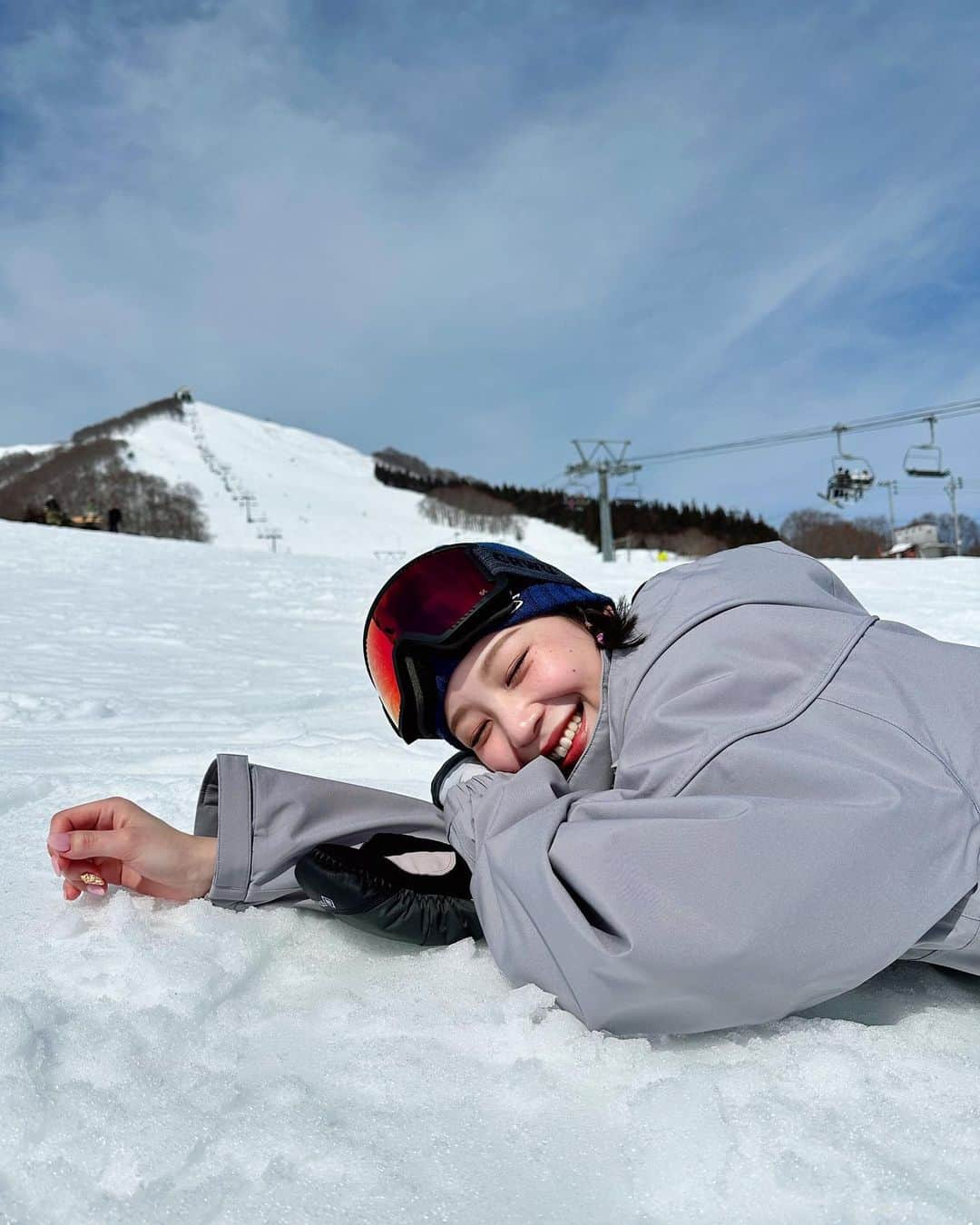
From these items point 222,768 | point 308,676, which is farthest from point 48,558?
point 222,768

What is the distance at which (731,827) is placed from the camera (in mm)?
946

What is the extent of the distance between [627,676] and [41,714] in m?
2.32

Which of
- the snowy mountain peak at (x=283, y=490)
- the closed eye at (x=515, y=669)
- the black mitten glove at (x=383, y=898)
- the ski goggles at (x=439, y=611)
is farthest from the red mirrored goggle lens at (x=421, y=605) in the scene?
the snowy mountain peak at (x=283, y=490)

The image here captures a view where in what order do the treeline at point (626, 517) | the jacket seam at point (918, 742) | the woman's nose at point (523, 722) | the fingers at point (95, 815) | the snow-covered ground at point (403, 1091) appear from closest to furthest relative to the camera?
the snow-covered ground at point (403, 1091), the jacket seam at point (918, 742), the fingers at point (95, 815), the woman's nose at point (523, 722), the treeline at point (626, 517)

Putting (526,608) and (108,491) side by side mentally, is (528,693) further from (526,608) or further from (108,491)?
(108,491)

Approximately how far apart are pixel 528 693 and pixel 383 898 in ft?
1.35

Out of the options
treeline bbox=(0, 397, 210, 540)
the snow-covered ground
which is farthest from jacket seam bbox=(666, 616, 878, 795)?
treeline bbox=(0, 397, 210, 540)

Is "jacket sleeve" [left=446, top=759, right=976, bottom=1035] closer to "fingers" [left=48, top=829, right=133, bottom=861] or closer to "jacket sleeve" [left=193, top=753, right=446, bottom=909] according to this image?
"jacket sleeve" [left=193, top=753, right=446, bottom=909]

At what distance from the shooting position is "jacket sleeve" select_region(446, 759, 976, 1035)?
2.94 ft

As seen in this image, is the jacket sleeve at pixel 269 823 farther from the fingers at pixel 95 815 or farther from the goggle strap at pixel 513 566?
the goggle strap at pixel 513 566

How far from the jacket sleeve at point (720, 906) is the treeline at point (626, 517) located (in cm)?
3511

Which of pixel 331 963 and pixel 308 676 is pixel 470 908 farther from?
pixel 308 676

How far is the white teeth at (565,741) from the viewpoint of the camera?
1418 mm

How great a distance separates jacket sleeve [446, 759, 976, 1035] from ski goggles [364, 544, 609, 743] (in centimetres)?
53
